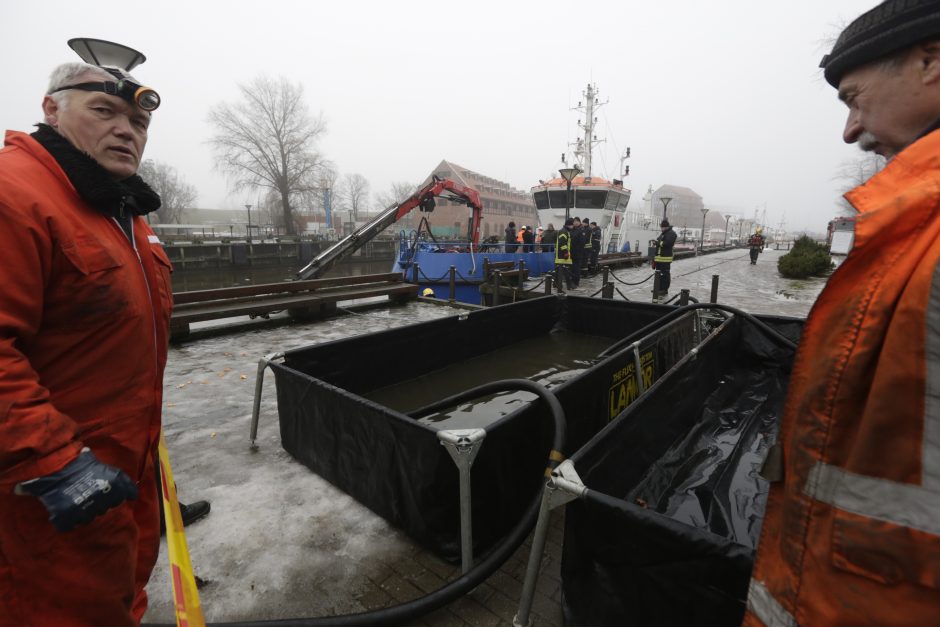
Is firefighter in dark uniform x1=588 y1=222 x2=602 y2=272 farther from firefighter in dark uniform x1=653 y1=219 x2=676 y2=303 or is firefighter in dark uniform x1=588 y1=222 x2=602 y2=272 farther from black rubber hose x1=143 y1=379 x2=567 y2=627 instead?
black rubber hose x1=143 y1=379 x2=567 y2=627

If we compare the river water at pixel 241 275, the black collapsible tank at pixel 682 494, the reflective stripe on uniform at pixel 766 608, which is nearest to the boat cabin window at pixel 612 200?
the black collapsible tank at pixel 682 494

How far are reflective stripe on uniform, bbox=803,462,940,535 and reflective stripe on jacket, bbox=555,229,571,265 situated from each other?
10519mm

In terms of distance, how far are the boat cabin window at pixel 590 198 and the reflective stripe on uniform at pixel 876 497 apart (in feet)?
60.3

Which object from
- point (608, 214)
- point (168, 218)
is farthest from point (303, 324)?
point (168, 218)

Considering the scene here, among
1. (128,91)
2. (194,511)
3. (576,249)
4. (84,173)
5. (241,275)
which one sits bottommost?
(241,275)

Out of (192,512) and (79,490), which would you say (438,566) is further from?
(79,490)

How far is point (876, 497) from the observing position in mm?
747

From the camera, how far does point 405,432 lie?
2.28 metres

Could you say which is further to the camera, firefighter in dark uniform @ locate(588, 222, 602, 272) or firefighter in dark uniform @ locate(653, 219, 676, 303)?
firefighter in dark uniform @ locate(588, 222, 602, 272)

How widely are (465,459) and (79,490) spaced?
1.34m

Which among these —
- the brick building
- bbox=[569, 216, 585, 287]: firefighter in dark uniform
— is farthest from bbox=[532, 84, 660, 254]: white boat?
the brick building

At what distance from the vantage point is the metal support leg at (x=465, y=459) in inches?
78.4

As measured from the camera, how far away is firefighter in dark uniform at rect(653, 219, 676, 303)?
9.98 m

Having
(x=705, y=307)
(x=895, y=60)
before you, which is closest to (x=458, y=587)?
(x=895, y=60)
